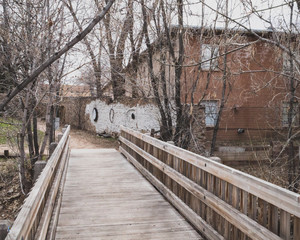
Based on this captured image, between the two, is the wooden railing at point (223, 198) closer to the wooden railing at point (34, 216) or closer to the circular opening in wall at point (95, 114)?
the wooden railing at point (34, 216)

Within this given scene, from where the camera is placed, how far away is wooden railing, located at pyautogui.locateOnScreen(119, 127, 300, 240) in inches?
106

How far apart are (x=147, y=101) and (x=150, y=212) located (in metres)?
9.60

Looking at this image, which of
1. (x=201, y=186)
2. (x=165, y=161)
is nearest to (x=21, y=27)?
(x=165, y=161)

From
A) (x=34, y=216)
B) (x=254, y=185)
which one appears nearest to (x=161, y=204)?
(x=254, y=185)

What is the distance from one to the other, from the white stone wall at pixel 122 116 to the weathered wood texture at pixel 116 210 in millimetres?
5019

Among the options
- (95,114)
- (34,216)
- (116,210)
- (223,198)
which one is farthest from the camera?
(95,114)

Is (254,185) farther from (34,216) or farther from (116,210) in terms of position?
(116,210)

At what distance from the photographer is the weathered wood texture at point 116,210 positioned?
4316mm

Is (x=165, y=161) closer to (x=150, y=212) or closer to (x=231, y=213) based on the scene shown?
(x=150, y=212)

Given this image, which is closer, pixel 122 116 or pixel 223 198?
pixel 223 198

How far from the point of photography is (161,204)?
556 cm

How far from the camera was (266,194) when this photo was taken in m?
2.80

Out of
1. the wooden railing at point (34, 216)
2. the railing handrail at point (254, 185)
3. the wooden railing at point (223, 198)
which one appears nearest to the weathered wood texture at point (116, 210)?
the wooden railing at point (223, 198)

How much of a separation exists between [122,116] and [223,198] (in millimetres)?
14987
